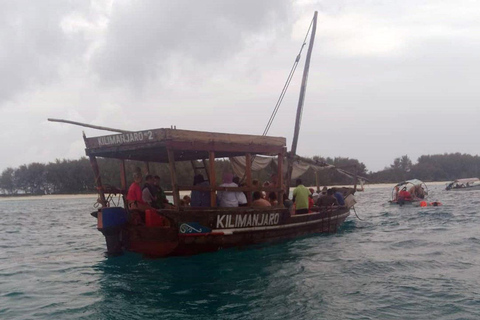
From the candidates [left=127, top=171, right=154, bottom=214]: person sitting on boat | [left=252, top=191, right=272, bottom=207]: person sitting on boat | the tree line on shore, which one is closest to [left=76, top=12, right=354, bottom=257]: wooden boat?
[left=127, top=171, right=154, bottom=214]: person sitting on boat

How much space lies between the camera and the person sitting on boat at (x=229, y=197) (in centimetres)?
1164

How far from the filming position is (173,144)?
32.8ft

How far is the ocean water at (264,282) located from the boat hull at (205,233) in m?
0.34

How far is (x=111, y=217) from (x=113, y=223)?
6.2 inches

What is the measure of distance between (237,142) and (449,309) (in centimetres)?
605

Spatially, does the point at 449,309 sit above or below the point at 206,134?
below

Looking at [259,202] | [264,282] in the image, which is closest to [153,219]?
[264,282]

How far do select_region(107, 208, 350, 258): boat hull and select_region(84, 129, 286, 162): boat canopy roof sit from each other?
5.03ft

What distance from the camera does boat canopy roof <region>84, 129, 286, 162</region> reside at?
33.1 ft

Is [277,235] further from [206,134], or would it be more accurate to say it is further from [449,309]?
[449,309]

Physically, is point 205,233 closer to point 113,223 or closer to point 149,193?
point 149,193

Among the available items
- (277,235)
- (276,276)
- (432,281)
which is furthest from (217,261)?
(432,281)

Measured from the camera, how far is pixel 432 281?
898 centimetres

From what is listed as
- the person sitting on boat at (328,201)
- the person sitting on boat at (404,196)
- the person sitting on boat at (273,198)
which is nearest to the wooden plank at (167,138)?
the person sitting on boat at (273,198)
